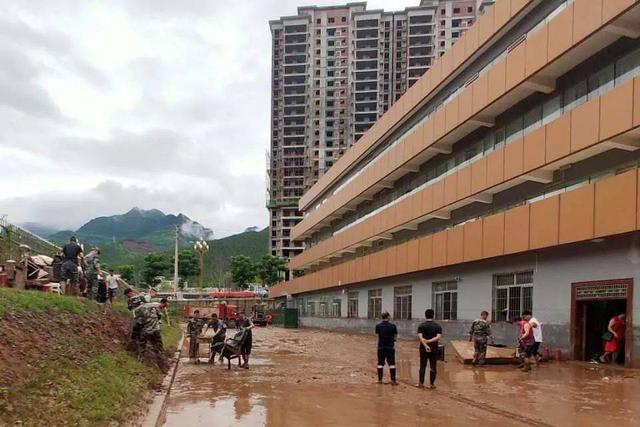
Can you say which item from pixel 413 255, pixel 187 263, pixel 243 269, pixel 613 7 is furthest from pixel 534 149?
pixel 187 263

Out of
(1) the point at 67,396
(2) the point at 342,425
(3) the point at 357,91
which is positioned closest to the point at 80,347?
(1) the point at 67,396

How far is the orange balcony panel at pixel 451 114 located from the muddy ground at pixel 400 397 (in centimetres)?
1326

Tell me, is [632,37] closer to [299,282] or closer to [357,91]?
[299,282]

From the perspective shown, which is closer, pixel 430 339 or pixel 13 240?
pixel 430 339

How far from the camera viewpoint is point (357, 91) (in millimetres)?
137875

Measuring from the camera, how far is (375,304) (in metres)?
43.4

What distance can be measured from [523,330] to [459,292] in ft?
38.4

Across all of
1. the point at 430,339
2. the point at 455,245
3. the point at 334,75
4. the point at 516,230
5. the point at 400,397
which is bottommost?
the point at 400,397

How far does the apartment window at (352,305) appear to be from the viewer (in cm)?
4809

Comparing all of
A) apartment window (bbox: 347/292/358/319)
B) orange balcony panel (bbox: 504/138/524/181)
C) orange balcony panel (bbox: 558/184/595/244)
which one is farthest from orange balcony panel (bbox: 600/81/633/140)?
apartment window (bbox: 347/292/358/319)

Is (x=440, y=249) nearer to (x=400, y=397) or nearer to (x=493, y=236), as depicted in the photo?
(x=493, y=236)

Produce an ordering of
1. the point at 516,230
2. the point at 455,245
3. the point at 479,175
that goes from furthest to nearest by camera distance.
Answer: the point at 455,245 → the point at 479,175 → the point at 516,230

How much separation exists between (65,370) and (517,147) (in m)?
18.3

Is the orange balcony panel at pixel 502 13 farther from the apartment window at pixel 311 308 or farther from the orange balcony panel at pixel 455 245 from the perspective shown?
the apartment window at pixel 311 308
